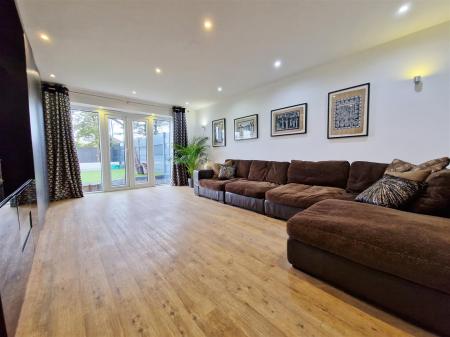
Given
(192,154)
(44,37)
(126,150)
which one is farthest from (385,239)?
(126,150)

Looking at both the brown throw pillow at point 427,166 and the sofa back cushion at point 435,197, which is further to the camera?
the brown throw pillow at point 427,166

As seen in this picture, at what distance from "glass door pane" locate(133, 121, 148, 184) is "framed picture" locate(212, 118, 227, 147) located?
2037 mm

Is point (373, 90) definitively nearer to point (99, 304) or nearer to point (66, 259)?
point (99, 304)

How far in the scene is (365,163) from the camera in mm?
2777

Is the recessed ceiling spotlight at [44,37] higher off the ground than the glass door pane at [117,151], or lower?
higher

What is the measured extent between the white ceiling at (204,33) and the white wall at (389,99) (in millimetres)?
208

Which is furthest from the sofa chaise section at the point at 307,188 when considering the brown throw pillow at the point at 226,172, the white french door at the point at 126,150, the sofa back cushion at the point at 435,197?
the white french door at the point at 126,150

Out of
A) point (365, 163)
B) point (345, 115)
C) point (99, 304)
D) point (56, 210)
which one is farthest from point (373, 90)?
point (56, 210)

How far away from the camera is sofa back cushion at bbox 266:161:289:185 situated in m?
3.72

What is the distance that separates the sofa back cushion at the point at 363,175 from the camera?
261 centimetres

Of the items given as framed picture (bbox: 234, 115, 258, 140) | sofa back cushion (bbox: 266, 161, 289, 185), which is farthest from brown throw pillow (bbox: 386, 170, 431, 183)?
framed picture (bbox: 234, 115, 258, 140)

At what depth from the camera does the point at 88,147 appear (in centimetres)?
496

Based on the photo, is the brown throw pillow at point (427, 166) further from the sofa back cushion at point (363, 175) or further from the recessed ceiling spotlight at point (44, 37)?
the recessed ceiling spotlight at point (44, 37)

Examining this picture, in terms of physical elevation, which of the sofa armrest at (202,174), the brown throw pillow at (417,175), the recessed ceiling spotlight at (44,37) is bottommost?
the sofa armrest at (202,174)
